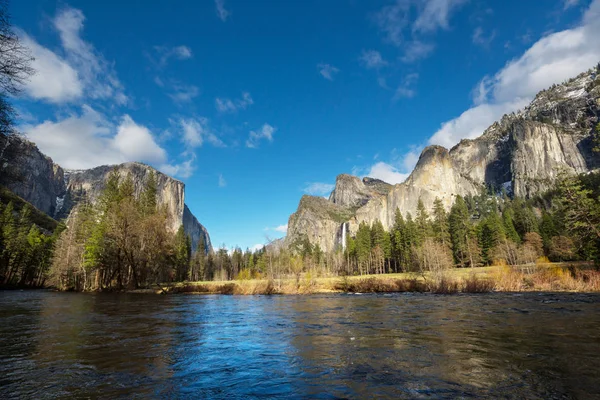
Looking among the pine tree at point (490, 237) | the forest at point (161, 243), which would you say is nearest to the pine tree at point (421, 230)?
the forest at point (161, 243)

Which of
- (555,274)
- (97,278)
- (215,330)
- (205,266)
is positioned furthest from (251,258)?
(215,330)

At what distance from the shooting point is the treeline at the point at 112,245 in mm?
42625

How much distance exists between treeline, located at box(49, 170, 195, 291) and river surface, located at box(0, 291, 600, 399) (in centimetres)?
2959

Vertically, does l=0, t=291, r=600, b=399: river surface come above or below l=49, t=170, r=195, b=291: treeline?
below

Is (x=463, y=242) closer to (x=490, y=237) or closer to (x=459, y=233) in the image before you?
(x=459, y=233)

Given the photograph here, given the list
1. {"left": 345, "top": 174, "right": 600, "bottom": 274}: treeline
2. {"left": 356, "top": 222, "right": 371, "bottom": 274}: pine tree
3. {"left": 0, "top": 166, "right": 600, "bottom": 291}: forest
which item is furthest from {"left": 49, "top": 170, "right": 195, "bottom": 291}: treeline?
{"left": 356, "top": 222, "right": 371, "bottom": 274}: pine tree

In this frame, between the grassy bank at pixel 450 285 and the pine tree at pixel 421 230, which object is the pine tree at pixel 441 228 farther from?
the grassy bank at pixel 450 285

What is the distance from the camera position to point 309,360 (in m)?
8.52

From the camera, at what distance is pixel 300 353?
9383mm

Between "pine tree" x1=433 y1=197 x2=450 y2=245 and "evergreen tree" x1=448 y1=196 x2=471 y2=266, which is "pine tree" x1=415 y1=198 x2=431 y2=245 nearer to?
"pine tree" x1=433 y1=197 x2=450 y2=245

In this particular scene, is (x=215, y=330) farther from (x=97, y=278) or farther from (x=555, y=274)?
(x=97, y=278)

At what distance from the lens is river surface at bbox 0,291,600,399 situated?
6.10 meters

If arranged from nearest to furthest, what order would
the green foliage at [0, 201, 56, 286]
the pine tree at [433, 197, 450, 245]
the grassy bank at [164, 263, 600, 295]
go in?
1. the grassy bank at [164, 263, 600, 295]
2. the green foliage at [0, 201, 56, 286]
3. the pine tree at [433, 197, 450, 245]

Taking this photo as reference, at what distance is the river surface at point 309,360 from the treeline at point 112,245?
29591 millimetres
